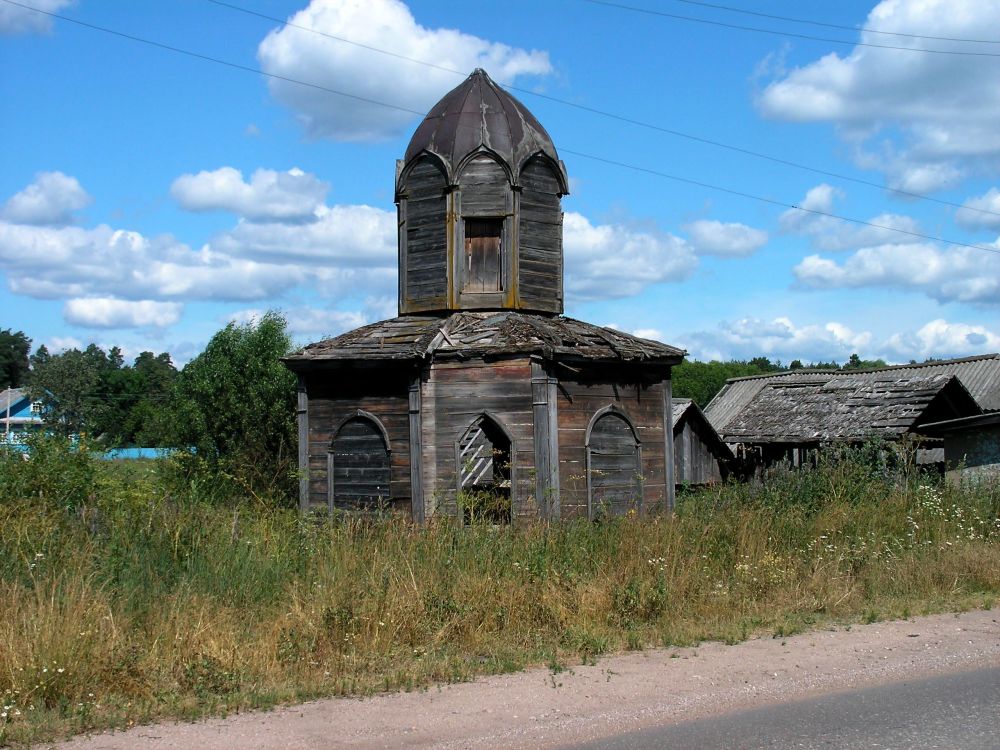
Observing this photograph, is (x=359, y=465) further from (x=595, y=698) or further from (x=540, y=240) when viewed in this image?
(x=595, y=698)

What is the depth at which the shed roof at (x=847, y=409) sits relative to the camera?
87.1ft

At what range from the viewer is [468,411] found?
15320 mm

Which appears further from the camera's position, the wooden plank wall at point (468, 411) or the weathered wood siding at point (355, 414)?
the weathered wood siding at point (355, 414)

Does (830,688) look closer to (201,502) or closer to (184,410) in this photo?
(201,502)

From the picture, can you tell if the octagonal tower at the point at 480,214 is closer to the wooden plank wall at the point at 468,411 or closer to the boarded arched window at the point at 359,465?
the wooden plank wall at the point at 468,411

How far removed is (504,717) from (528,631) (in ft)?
6.92

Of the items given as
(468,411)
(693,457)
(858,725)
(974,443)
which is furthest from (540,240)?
(693,457)

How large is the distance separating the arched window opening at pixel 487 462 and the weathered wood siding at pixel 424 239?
2.67 metres

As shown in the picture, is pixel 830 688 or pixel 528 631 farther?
pixel 528 631

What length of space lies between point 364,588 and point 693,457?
23.2 meters

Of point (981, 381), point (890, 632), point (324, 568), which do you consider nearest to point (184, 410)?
point (324, 568)

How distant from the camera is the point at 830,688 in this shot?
746cm

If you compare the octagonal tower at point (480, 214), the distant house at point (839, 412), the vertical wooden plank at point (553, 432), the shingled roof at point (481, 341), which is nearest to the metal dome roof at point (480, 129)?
the octagonal tower at point (480, 214)

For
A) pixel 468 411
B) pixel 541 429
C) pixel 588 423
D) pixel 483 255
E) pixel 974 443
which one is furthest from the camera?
pixel 974 443
